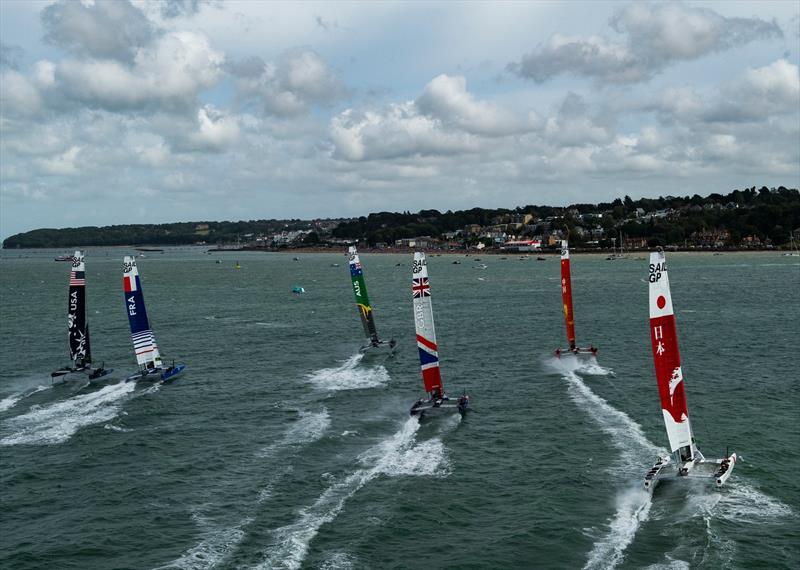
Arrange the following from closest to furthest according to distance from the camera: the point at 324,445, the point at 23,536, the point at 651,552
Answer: the point at 651,552, the point at 23,536, the point at 324,445

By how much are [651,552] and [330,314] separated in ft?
234

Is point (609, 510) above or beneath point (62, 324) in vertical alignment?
beneath

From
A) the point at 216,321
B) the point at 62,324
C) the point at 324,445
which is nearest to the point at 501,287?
the point at 216,321

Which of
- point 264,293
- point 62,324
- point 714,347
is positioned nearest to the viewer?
point 714,347

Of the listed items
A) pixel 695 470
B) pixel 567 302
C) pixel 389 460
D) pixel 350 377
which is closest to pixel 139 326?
pixel 350 377

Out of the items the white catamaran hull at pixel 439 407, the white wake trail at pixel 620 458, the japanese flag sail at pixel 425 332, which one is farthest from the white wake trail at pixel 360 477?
the white wake trail at pixel 620 458

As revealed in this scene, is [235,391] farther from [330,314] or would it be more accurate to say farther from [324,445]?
[330,314]

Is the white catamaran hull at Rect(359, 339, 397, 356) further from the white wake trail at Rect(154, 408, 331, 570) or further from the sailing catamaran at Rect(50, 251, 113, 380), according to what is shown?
the white wake trail at Rect(154, 408, 331, 570)

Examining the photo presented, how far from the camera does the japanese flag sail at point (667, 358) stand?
27047mm

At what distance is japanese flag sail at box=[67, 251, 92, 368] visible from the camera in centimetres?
5178

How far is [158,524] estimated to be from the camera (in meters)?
25.6

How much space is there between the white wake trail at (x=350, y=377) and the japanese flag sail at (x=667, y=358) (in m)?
22.0

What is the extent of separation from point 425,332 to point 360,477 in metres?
13.2

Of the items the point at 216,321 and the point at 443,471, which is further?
the point at 216,321
